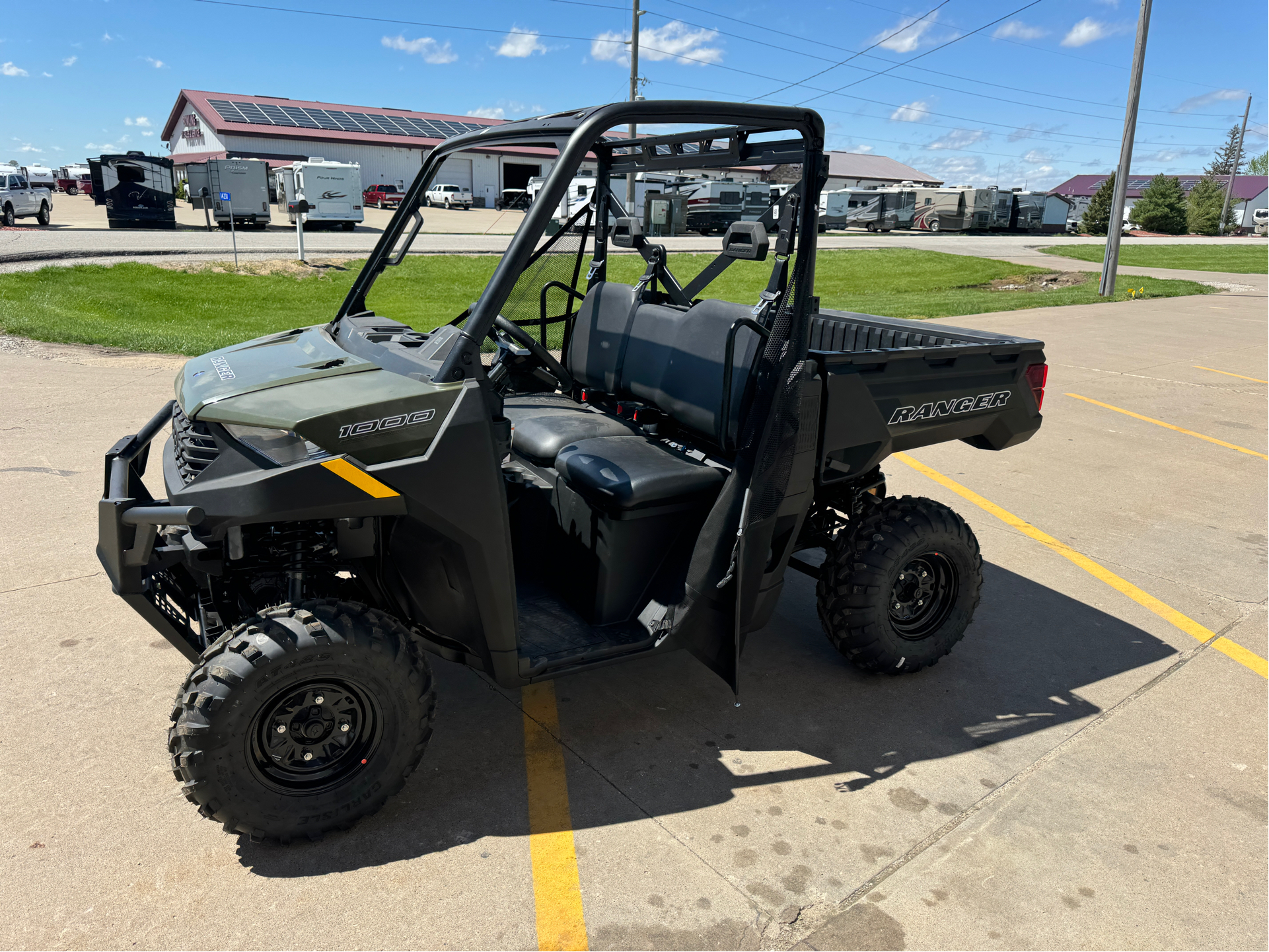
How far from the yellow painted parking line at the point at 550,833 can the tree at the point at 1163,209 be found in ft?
200

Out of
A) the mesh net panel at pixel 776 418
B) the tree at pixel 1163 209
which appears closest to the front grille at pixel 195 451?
the mesh net panel at pixel 776 418

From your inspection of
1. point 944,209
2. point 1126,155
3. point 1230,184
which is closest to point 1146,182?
point 1230,184

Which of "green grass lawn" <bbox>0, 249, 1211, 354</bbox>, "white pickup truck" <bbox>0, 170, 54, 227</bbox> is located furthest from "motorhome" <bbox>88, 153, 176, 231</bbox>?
"green grass lawn" <bbox>0, 249, 1211, 354</bbox>

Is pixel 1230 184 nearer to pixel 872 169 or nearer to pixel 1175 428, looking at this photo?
pixel 872 169

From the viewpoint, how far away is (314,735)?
273cm

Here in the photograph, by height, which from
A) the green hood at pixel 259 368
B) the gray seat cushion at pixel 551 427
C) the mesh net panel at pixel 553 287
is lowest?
the gray seat cushion at pixel 551 427

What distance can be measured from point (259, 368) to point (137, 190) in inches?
1119

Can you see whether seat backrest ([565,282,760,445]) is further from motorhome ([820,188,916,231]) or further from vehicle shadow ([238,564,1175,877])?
motorhome ([820,188,916,231])

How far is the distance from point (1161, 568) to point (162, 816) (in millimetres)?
5062

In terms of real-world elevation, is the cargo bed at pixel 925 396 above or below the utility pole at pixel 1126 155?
below

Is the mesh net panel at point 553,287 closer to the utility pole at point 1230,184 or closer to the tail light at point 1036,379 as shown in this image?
the tail light at point 1036,379

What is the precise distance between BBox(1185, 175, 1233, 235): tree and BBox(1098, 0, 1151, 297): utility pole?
45.1 m

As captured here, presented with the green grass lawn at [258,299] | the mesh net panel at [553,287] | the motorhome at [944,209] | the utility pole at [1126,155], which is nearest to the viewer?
the mesh net panel at [553,287]

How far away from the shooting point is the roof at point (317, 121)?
159 ft
